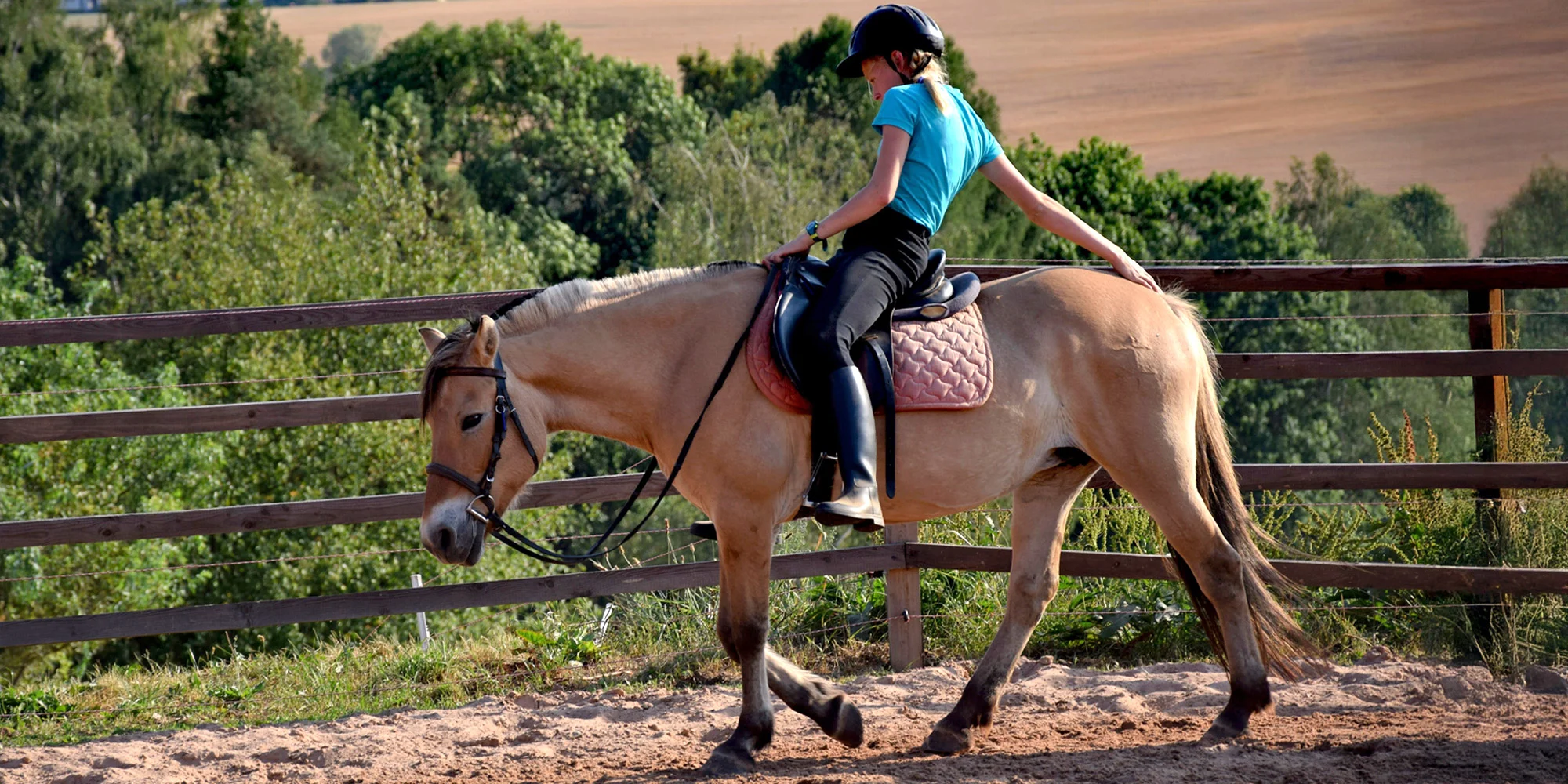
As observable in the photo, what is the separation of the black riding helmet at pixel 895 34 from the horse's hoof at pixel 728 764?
2.29 metres

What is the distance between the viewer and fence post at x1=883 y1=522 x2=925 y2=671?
594 centimetres

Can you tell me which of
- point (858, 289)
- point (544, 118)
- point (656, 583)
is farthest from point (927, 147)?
point (544, 118)

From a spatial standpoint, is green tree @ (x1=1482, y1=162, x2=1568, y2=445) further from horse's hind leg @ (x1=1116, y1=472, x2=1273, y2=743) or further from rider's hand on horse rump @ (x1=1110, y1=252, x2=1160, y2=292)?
horse's hind leg @ (x1=1116, y1=472, x2=1273, y2=743)

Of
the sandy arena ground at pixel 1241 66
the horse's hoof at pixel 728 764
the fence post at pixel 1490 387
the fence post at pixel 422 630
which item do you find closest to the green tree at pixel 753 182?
the sandy arena ground at pixel 1241 66

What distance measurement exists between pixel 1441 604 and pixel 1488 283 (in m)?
1.39

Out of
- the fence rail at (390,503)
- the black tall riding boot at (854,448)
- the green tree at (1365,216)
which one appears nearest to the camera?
the black tall riding boot at (854,448)

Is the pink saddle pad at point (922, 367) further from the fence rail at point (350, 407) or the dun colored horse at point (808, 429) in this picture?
the fence rail at point (350, 407)

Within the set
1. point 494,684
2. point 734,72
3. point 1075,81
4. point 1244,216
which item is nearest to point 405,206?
point 1244,216

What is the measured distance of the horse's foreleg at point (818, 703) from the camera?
14.6 feet

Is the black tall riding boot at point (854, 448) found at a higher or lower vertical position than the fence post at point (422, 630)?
higher

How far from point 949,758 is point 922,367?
52.3 inches

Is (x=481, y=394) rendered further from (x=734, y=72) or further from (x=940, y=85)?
(x=734, y=72)

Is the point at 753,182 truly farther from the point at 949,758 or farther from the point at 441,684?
the point at 949,758

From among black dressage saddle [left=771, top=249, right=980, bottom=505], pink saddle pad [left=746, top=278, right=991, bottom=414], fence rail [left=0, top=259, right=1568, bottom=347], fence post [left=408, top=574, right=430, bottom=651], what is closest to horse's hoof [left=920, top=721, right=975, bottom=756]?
black dressage saddle [left=771, top=249, right=980, bottom=505]
